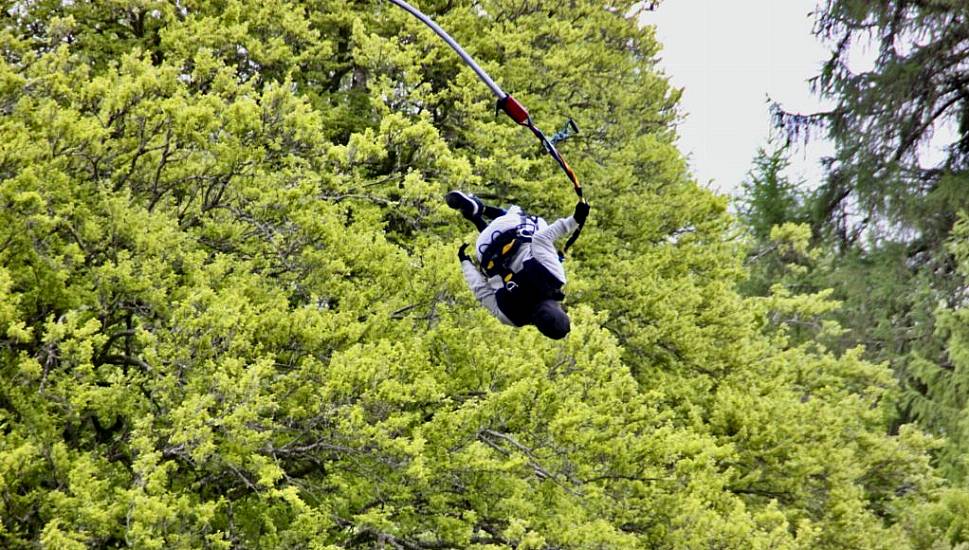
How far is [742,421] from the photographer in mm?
17328

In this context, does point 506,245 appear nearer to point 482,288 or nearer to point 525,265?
point 525,265

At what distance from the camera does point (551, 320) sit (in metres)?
8.91

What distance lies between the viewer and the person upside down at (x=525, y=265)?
8977 millimetres

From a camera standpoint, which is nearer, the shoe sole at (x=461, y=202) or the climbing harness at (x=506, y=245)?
the climbing harness at (x=506, y=245)

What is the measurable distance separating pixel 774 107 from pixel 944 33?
15.0 feet

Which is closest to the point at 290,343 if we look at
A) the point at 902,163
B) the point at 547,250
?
the point at 547,250

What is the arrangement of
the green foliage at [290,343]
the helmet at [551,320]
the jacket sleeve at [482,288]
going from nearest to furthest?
the helmet at [551,320]
the jacket sleeve at [482,288]
the green foliage at [290,343]

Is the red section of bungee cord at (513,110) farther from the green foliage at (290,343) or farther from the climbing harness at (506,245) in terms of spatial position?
the green foliage at (290,343)

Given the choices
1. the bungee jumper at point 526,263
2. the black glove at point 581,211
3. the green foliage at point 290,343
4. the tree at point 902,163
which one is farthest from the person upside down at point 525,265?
the tree at point 902,163

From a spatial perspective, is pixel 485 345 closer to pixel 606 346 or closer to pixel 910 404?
pixel 606 346

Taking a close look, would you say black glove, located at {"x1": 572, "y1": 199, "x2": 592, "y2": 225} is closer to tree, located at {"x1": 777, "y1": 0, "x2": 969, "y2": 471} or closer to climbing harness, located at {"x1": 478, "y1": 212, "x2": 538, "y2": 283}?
climbing harness, located at {"x1": 478, "y1": 212, "x2": 538, "y2": 283}

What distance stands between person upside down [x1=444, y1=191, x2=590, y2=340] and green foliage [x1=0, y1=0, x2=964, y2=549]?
101 inches

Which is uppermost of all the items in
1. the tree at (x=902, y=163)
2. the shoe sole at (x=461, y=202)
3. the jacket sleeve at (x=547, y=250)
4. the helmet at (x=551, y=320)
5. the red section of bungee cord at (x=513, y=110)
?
the tree at (x=902, y=163)

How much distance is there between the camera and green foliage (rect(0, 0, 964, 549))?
36.1 feet
